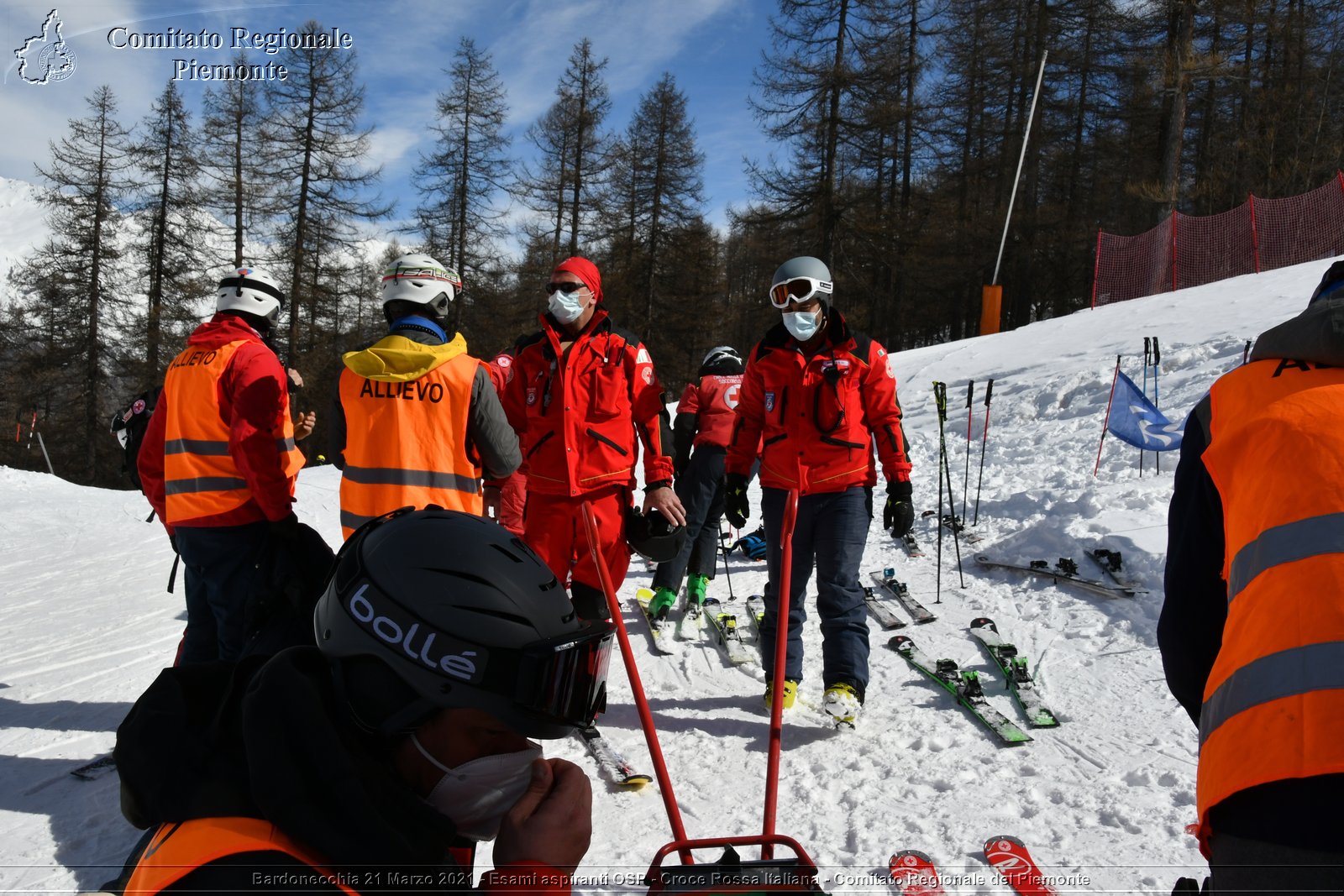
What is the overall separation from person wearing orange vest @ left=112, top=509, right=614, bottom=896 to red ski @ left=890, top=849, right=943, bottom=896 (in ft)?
5.85

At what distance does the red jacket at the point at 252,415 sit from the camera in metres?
3.47

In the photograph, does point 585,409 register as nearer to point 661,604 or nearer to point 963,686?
point 661,604

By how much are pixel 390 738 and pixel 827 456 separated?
123 inches

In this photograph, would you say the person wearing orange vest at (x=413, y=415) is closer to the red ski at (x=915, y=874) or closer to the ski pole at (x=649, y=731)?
the ski pole at (x=649, y=731)

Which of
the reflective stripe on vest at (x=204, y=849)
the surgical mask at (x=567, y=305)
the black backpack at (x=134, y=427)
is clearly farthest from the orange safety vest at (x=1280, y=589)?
the black backpack at (x=134, y=427)

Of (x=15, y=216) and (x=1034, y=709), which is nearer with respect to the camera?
(x=1034, y=709)

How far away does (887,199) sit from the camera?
33.5m

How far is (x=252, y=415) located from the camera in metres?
3.51

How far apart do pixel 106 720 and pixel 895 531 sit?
4473mm

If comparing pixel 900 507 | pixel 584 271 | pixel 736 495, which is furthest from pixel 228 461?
pixel 900 507

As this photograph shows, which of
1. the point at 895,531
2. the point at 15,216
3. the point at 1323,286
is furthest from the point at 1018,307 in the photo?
the point at 15,216

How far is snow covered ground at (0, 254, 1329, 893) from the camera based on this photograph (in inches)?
113

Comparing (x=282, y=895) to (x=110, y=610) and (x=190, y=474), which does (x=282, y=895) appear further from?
(x=110, y=610)

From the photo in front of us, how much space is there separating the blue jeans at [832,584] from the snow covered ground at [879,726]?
12.2 inches
